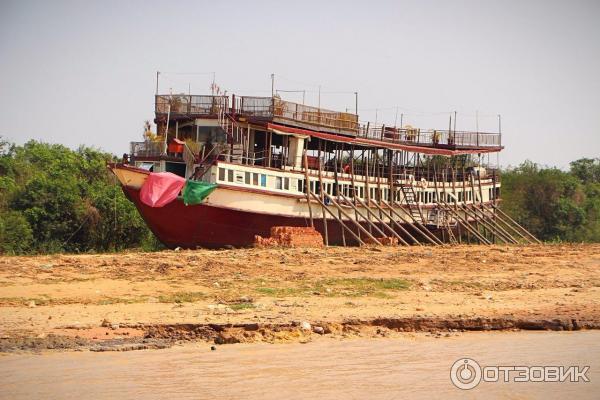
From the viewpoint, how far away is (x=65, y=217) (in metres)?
33.6

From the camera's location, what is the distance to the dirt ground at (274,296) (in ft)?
44.6

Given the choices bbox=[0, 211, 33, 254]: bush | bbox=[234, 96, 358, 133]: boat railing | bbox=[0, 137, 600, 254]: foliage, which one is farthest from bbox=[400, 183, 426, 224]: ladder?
bbox=[0, 211, 33, 254]: bush

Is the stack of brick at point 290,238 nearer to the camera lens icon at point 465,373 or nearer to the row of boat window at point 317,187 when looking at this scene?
the row of boat window at point 317,187

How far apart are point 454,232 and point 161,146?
19.8m

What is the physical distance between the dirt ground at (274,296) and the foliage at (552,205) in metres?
28.1

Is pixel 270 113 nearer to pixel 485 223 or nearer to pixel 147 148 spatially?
pixel 147 148

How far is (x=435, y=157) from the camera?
46.3 metres

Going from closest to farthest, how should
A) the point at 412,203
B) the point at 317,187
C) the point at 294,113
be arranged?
the point at 294,113 < the point at 317,187 < the point at 412,203

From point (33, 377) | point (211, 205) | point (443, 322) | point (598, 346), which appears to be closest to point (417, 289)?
point (443, 322)

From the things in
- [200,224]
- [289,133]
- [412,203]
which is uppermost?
[289,133]

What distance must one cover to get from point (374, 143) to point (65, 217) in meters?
14.7

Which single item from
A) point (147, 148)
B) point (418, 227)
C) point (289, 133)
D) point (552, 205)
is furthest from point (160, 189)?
point (552, 205)

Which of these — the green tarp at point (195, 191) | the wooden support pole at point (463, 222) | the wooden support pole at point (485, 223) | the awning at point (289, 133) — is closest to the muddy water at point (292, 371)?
the green tarp at point (195, 191)

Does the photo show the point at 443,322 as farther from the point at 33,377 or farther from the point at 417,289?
the point at 33,377
